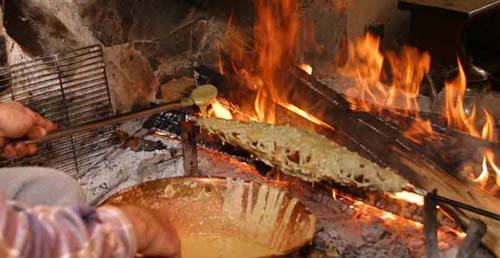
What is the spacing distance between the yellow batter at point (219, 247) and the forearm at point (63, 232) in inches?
43.8

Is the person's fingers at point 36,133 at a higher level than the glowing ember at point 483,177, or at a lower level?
higher

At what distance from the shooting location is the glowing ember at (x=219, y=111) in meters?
3.40

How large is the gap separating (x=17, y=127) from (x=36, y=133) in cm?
11

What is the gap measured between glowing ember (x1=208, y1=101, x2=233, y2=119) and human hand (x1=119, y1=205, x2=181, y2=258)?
184cm

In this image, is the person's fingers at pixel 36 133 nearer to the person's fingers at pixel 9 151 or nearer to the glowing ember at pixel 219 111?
the person's fingers at pixel 9 151

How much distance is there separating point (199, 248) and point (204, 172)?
76 centimetres

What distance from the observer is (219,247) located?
2518mm

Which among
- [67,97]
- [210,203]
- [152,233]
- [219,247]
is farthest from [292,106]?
[152,233]

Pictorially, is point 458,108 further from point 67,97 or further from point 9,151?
point 9,151

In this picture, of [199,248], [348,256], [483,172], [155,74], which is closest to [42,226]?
[199,248]

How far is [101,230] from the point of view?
4.31 ft

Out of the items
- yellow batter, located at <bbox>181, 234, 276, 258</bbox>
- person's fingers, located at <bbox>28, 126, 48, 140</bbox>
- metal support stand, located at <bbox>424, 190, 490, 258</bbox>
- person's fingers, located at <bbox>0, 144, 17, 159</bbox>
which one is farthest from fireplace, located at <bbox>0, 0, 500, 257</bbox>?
person's fingers, located at <bbox>0, 144, 17, 159</bbox>

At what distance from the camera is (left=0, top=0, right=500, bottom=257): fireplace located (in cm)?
261

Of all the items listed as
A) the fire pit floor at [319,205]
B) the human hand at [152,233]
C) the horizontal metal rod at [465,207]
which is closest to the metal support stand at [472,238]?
the horizontal metal rod at [465,207]
